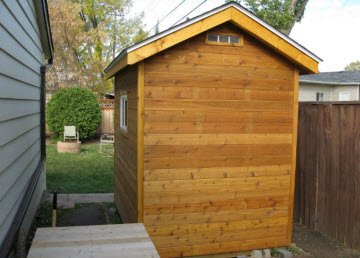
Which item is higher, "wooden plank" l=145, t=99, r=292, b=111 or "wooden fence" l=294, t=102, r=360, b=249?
"wooden plank" l=145, t=99, r=292, b=111

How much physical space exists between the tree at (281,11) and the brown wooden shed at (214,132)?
500 inches

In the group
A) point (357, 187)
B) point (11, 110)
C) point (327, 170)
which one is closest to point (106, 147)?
point (327, 170)

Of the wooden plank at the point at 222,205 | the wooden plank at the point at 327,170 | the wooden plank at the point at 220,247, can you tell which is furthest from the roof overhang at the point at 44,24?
the wooden plank at the point at 327,170

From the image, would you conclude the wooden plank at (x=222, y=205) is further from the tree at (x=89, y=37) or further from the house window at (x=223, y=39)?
the tree at (x=89, y=37)

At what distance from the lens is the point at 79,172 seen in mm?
11453

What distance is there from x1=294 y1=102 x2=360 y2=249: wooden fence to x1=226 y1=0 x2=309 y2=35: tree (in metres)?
11.6

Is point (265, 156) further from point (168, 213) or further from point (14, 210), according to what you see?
point (14, 210)

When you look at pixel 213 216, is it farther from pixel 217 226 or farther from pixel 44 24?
pixel 44 24

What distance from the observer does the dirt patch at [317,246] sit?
19.3 ft

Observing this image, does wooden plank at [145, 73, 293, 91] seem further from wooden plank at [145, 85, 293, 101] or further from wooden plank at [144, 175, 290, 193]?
wooden plank at [144, 175, 290, 193]

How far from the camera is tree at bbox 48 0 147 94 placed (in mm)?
22859

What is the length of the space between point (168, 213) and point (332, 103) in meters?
3.13

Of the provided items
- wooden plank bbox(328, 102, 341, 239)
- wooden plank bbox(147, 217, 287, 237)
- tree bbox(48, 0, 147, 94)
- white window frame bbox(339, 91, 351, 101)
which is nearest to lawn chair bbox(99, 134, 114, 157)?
tree bbox(48, 0, 147, 94)

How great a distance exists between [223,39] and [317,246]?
11.5 feet
